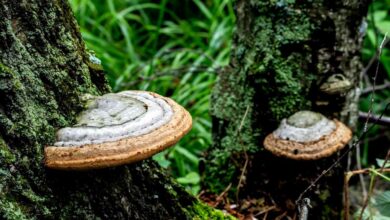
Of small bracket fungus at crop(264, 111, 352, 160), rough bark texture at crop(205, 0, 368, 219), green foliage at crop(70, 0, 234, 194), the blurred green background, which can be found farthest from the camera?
green foliage at crop(70, 0, 234, 194)

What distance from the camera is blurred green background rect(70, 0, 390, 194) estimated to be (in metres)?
5.09

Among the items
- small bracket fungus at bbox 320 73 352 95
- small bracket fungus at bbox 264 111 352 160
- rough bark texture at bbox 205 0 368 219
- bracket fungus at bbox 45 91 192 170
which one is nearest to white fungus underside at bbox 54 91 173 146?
bracket fungus at bbox 45 91 192 170

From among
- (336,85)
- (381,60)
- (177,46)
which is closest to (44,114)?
(336,85)

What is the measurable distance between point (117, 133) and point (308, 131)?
1431 mm

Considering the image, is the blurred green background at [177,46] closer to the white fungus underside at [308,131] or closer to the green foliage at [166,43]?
the green foliage at [166,43]

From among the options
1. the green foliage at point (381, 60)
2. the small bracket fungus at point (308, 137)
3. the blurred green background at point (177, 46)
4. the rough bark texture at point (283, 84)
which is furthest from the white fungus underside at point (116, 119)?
the green foliage at point (381, 60)

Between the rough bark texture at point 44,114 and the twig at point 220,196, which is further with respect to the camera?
the twig at point 220,196

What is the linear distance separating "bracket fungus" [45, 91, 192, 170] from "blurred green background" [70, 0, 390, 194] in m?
2.70

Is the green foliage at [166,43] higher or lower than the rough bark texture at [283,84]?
lower

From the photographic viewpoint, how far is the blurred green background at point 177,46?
5094 millimetres

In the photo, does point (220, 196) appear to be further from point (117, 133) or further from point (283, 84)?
point (117, 133)

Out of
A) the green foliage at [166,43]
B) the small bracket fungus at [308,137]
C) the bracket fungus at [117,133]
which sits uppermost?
the bracket fungus at [117,133]

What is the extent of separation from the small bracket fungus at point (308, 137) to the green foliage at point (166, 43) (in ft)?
6.10

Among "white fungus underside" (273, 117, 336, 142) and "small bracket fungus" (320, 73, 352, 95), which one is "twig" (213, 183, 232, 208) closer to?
"white fungus underside" (273, 117, 336, 142)
